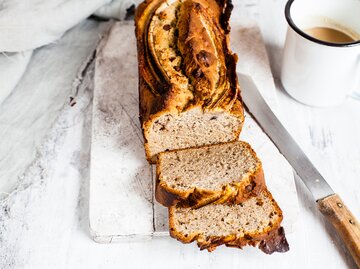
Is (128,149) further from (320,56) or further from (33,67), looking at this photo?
(320,56)

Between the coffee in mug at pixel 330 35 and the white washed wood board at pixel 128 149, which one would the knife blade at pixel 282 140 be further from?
the coffee in mug at pixel 330 35

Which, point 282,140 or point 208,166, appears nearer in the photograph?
point 208,166

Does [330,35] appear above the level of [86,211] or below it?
above

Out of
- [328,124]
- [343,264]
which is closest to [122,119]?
[328,124]

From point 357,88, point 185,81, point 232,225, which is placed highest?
point 185,81

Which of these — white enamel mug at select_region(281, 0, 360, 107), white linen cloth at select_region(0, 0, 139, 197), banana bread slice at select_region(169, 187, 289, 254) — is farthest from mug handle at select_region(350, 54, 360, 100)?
white linen cloth at select_region(0, 0, 139, 197)

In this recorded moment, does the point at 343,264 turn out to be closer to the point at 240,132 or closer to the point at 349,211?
the point at 349,211

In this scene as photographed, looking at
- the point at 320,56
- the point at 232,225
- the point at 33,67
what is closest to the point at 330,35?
the point at 320,56

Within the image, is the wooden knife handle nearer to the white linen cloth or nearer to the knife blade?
the knife blade
